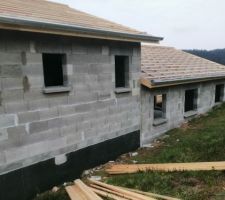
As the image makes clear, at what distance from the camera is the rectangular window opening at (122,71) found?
9844 mm

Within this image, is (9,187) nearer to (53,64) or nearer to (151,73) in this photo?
(53,64)

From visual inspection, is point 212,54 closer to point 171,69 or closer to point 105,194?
point 171,69

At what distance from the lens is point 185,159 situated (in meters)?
8.60

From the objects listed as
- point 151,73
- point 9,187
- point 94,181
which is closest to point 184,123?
point 151,73

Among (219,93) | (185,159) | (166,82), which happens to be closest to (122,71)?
(166,82)

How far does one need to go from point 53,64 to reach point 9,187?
352 centimetres

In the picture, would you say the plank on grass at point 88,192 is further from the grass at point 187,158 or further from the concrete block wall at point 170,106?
the concrete block wall at point 170,106

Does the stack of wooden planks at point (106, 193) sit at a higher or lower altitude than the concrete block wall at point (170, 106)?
lower

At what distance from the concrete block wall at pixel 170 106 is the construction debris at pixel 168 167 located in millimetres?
2795

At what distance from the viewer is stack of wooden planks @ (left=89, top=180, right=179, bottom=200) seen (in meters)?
6.02

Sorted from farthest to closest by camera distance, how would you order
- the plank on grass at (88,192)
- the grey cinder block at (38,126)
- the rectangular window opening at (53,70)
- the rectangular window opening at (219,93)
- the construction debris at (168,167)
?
the rectangular window opening at (219,93)
the rectangular window opening at (53,70)
the construction debris at (168,167)
the grey cinder block at (38,126)
the plank on grass at (88,192)

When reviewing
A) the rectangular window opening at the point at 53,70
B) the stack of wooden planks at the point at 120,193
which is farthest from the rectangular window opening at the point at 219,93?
the stack of wooden planks at the point at 120,193

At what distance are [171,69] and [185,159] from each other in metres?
5.66

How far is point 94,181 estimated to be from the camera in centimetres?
741
